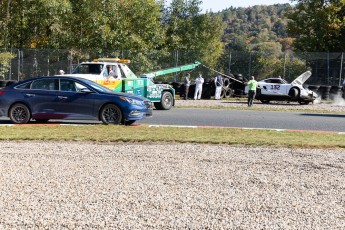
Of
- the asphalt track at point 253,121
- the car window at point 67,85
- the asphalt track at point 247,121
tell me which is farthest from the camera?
the asphalt track at point 253,121

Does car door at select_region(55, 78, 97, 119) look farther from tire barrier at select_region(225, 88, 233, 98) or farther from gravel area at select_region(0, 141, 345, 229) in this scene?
tire barrier at select_region(225, 88, 233, 98)

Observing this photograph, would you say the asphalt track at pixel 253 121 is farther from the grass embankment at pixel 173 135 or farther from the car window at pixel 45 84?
the car window at pixel 45 84

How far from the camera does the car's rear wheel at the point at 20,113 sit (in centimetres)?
1677

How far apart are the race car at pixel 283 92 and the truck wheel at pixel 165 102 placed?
27.6ft

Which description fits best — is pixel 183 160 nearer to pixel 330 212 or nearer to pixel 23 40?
pixel 330 212

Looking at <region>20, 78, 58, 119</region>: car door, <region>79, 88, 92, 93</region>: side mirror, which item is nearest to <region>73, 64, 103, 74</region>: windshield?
<region>79, 88, 92, 93</region>: side mirror

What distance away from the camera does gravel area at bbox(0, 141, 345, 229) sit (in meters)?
6.43

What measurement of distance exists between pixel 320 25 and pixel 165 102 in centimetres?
2879

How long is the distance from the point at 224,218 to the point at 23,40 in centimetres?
4678

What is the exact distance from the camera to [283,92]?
102ft

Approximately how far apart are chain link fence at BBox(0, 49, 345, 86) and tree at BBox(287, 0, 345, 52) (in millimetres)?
12044

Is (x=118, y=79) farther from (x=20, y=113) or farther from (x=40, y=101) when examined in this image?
→ (x=20, y=113)

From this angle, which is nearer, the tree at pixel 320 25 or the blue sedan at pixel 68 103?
the blue sedan at pixel 68 103

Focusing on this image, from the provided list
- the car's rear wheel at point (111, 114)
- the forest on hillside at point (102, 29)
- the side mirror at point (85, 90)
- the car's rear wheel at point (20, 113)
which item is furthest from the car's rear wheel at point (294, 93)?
the car's rear wheel at point (20, 113)
